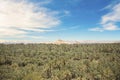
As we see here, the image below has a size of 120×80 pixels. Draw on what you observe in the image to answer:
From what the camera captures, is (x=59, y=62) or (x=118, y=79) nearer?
(x=118, y=79)

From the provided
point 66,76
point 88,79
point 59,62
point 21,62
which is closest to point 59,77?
point 66,76

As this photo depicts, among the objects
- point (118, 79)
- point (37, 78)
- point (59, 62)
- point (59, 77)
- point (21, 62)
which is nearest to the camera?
point (37, 78)

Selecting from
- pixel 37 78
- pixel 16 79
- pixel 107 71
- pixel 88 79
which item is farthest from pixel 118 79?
pixel 16 79

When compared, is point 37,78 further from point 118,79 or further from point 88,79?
point 118,79

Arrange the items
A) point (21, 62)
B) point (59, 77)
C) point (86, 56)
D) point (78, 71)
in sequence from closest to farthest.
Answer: point (59, 77) < point (78, 71) < point (21, 62) < point (86, 56)

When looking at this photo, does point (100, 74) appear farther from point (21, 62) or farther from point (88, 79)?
point (21, 62)

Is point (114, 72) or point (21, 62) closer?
point (114, 72)

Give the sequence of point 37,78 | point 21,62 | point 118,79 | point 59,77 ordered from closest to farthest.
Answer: point 37,78 < point 118,79 < point 59,77 < point 21,62

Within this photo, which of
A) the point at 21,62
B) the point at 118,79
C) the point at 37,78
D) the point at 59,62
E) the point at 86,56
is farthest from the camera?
the point at 86,56
